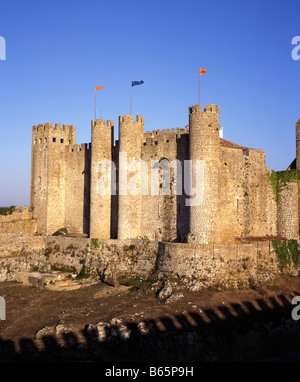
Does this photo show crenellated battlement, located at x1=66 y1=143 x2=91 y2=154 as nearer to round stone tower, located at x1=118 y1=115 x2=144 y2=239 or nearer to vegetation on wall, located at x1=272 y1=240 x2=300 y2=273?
round stone tower, located at x1=118 y1=115 x2=144 y2=239

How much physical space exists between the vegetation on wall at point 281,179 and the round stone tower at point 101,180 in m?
14.3

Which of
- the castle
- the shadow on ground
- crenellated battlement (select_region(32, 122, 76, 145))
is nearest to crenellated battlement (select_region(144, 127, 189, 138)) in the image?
the castle

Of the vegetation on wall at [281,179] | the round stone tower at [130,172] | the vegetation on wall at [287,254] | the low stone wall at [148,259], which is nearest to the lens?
the low stone wall at [148,259]

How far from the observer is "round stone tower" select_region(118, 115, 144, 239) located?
34.4 metres

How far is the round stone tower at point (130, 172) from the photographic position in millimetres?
34438

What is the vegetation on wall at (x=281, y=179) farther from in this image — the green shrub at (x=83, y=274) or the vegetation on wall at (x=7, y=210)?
the vegetation on wall at (x=7, y=210)

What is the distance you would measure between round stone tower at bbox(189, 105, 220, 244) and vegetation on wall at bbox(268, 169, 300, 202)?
6848mm

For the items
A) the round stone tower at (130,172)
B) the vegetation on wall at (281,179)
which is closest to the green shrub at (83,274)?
the round stone tower at (130,172)

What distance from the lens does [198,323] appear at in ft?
75.0

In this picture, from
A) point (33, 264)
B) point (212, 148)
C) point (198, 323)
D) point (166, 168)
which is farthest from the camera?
point (33, 264)

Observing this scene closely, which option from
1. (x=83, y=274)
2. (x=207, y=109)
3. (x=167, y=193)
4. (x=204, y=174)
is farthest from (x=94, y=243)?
(x=207, y=109)

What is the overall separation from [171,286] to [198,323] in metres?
4.88
